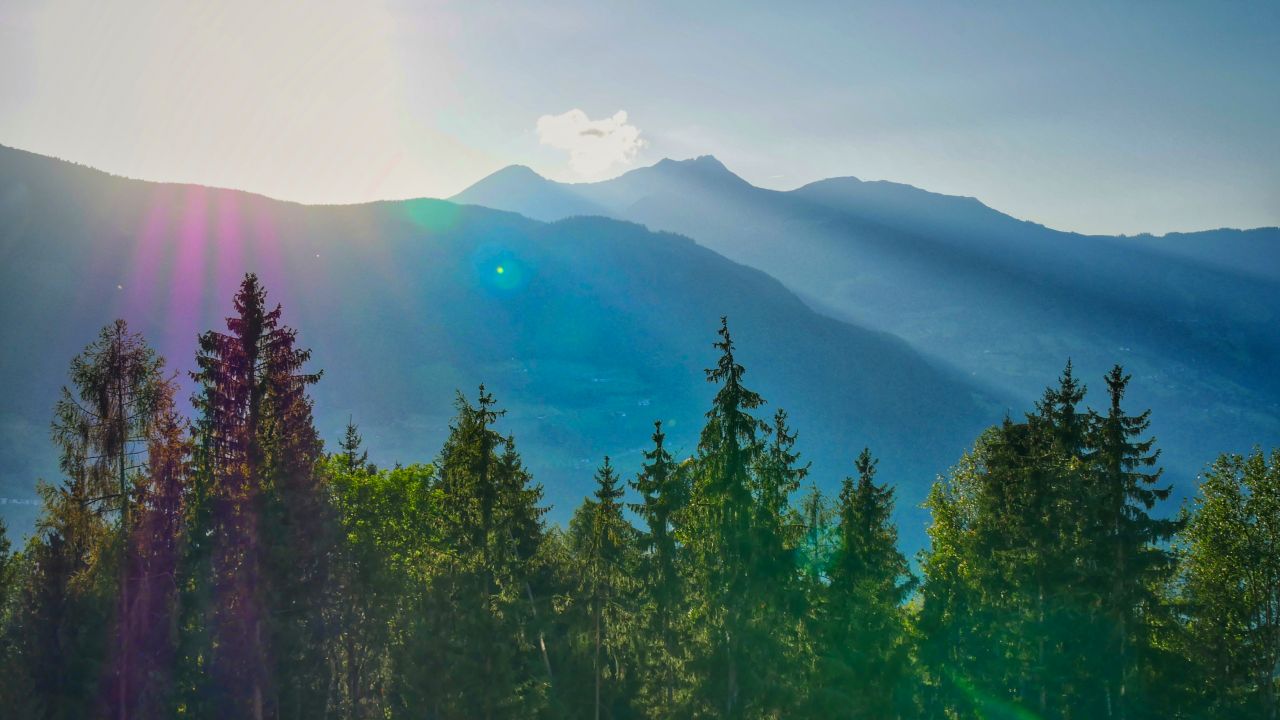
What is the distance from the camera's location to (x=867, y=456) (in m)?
28.5

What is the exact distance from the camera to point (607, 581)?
1073 inches

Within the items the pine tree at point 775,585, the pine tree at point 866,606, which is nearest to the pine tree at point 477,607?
the pine tree at point 775,585

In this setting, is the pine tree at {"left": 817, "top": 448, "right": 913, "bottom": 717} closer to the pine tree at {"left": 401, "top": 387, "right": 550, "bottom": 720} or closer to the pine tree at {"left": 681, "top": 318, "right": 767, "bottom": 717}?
the pine tree at {"left": 681, "top": 318, "right": 767, "bottom": 717}

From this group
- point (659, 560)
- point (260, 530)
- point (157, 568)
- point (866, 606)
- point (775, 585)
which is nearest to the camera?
point (260, 530)

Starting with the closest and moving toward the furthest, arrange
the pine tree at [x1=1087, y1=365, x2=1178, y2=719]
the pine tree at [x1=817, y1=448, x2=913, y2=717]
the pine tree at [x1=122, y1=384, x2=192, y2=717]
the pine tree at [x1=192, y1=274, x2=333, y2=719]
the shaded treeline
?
the pine tree at [x1=192, y1=274, x2=333, y2=719] < the pine tree at [x1=122, y1=384, x2=192, y2=717] < the shaded treeline < the pine tree at [x1=1087, y1=365, x2=1178, y2=719] < the pine tree at [x1=817, y1=448, x2=913, y2=717]

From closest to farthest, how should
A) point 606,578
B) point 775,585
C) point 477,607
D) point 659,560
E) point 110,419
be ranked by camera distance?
point 775,585 < point 477,607 < point 110,419 < point 606,578 < point 659,560

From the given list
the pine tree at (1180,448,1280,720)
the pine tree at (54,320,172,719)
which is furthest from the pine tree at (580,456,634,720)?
the pine tree at (1180,448,1280,720)

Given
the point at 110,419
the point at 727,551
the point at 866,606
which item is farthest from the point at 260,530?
the point at 866,606

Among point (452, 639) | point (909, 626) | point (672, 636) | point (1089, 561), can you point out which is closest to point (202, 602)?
point (452, 639)

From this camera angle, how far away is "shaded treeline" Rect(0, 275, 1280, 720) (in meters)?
23.7

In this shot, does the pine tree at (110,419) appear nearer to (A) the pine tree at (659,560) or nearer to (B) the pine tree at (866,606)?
(A) the pine tree at (659,560)

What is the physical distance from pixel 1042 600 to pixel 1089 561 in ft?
7.58

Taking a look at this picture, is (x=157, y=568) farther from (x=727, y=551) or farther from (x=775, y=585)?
(x=775, y=585)

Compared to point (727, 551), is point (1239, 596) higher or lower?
→ lower
